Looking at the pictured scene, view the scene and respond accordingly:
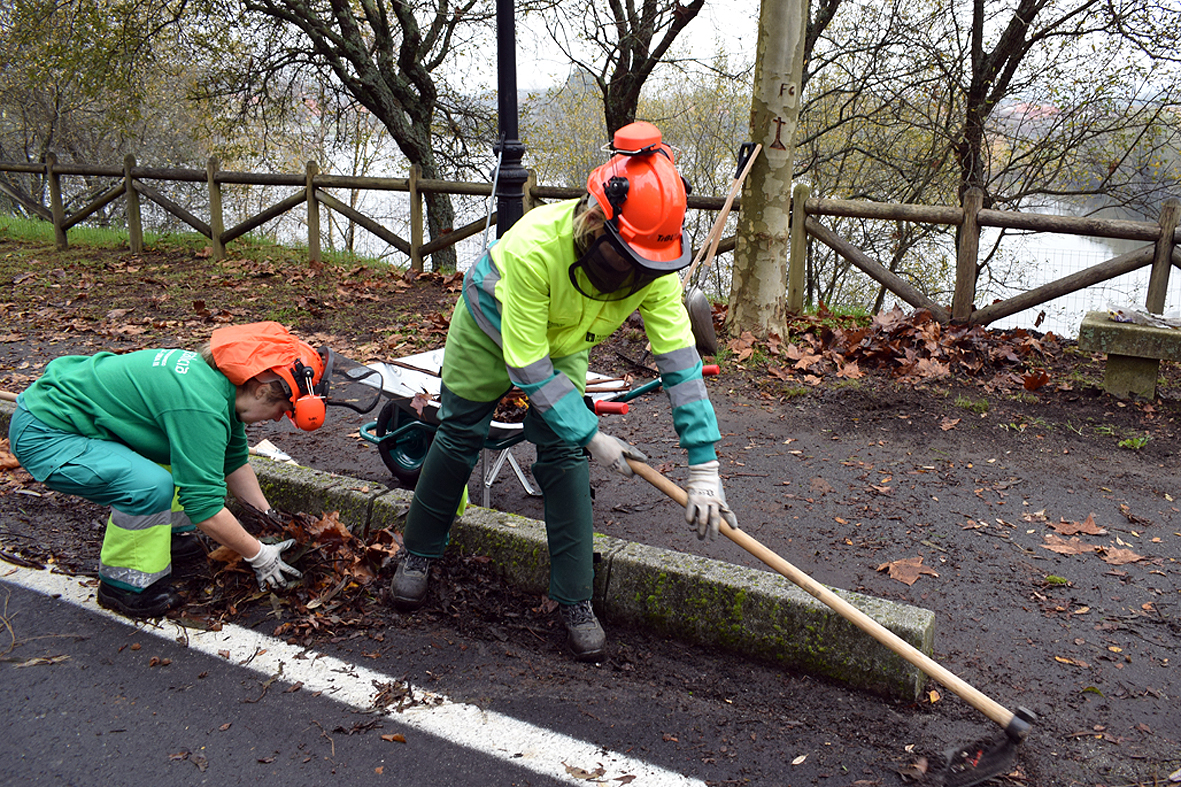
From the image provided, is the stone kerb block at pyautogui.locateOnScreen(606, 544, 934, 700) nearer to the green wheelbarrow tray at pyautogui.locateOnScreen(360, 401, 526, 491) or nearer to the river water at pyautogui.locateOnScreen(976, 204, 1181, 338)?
the green wheelbarrow tray at pyautogui.locateOnScreen(360, 401, 526, 491)

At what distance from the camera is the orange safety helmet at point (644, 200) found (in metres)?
2.47

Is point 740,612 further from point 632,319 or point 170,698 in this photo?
point 632,319

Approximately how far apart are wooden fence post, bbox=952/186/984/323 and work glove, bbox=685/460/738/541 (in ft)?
18.3

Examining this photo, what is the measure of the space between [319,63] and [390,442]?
12754 millimetres

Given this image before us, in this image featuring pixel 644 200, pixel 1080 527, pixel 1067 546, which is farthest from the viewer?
pixel 1080 527

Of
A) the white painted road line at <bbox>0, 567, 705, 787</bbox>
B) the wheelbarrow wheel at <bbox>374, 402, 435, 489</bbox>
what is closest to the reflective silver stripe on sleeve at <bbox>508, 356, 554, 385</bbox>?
the white painted road line at <bbox>0, 567, 705, 787</bbox>

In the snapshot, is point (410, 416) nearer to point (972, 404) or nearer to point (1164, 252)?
point (972, 404)

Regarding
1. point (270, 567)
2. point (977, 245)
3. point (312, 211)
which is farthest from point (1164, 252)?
point (312, 211)

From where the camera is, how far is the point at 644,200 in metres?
2.47

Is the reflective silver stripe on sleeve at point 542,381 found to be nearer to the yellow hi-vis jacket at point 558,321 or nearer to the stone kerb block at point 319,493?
the yellow hi-vis jacket at point 558,321

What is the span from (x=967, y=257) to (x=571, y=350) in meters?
5.75

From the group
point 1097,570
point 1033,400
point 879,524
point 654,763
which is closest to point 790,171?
point 1033,400

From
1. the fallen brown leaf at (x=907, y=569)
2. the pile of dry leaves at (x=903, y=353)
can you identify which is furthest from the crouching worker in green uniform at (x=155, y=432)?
the pile of dry leaves at (x=903, y=353)

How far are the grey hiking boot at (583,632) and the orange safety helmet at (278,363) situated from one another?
1186mm
